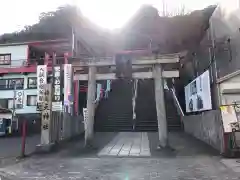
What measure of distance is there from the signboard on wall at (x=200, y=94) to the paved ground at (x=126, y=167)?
2.37 meters

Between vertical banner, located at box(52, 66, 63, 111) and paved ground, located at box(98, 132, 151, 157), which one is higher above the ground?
vertical banner, located at box(52, 66, 63, 111)

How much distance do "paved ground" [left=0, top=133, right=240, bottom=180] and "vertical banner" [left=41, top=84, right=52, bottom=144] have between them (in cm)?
91

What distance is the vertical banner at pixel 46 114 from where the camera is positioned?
10.5 meters

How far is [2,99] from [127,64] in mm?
22130

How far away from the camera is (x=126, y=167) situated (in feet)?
24.5

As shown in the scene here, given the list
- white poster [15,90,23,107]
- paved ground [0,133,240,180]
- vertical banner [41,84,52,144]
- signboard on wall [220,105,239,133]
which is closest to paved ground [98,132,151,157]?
paved ground [0,133,240,180]

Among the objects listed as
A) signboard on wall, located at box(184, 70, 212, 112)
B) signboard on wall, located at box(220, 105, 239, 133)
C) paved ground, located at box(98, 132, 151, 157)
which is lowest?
paved ground, located at box(98, 132, 151, 157)

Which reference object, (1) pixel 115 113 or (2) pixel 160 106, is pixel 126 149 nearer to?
(2) pixel 160 106

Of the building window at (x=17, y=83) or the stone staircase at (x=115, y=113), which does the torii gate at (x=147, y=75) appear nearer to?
the stone staircase at (x=115, y=113)

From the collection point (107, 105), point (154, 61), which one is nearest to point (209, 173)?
point (154, 61)

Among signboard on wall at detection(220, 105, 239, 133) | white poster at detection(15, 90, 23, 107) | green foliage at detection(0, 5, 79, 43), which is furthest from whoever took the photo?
green foliage at detection(0, 5, 79, 43)

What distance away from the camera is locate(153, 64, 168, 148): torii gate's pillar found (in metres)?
10.6

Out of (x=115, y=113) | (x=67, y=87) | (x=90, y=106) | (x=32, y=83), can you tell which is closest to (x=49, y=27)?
(x=32, y=83)

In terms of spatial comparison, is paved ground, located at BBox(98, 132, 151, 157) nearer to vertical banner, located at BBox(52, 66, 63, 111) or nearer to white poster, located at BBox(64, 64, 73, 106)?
vertical banner, located at BBox(52, 66, 63, 111)
